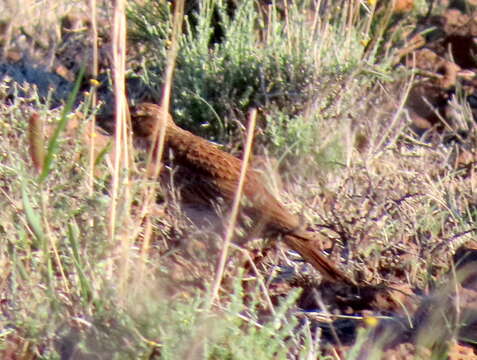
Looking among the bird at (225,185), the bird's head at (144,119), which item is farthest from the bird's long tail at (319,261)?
the bird's head at (144,119)

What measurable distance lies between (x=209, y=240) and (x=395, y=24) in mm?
3585

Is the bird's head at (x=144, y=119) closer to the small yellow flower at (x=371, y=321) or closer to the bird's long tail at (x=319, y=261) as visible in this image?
the bird's long tail at (x=319, y=261)

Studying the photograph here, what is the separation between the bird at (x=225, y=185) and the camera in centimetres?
476

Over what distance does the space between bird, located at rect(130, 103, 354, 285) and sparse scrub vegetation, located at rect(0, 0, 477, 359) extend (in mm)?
118

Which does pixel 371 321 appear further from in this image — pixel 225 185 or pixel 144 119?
pixel 144 119

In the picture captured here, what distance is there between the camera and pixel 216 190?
529 centimetres

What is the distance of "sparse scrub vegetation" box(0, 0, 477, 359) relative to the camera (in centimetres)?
364

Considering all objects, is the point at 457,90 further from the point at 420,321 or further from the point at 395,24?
the point at 420,321

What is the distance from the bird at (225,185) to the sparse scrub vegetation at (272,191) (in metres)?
0.12

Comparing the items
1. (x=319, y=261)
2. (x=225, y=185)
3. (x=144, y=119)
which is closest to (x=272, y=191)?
(x=225, y=185)

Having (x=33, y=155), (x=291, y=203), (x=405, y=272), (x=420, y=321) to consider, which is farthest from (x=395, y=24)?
(x=33, y=155)

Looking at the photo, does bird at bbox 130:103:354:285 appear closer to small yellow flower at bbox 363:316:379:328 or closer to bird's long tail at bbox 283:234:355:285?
bird's long tail at bbox 283:234:355:285

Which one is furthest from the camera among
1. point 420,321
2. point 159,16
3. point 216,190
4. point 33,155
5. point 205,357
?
point 159,16

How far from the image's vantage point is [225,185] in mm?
5312
